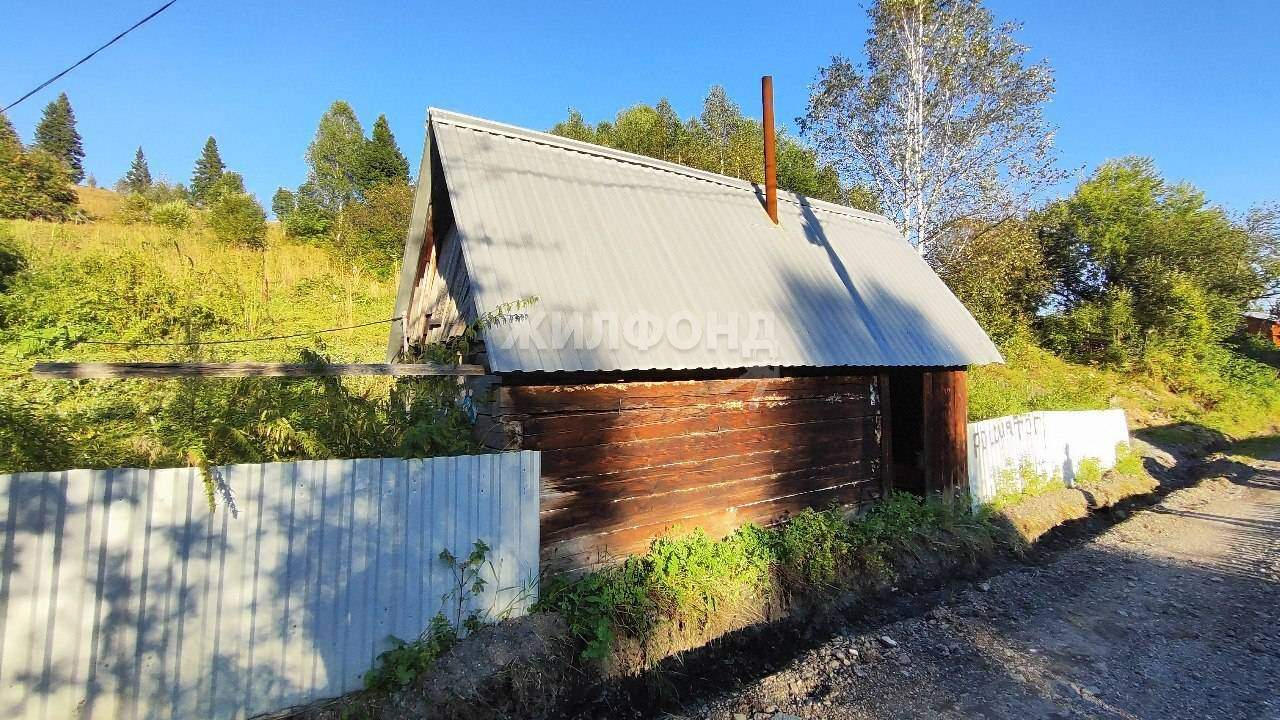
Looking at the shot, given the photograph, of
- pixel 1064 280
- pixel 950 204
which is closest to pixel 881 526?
pixel 950 204

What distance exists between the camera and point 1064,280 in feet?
91.8

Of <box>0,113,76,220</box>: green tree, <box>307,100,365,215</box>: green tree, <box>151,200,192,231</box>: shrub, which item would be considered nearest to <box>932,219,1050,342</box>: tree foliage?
<box>0,113,76,220</box>: green tree

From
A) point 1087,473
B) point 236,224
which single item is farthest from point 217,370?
point 236,224

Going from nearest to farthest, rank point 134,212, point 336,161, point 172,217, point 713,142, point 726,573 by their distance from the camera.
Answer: point 726,573 < point 172,217 < point 134,212 < point 713,142 < point 336,161

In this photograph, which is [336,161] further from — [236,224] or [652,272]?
[652,272]

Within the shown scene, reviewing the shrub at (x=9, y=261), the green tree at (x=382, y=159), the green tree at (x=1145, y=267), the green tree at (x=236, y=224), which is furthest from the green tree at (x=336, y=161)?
the green tree at (x=1145, y=267)

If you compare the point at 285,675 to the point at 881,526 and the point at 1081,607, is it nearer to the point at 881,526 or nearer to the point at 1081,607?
the point at 881,526

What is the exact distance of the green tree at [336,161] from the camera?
38781mm

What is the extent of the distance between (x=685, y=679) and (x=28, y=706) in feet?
14.1

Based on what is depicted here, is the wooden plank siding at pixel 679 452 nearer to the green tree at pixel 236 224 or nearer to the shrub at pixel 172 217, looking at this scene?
the green tree at pixel 236 224

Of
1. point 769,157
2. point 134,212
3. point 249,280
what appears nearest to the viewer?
point 769,157

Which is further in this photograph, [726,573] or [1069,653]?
[726,573]

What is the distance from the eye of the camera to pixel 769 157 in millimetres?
8984

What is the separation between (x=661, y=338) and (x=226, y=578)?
3.83 metres
